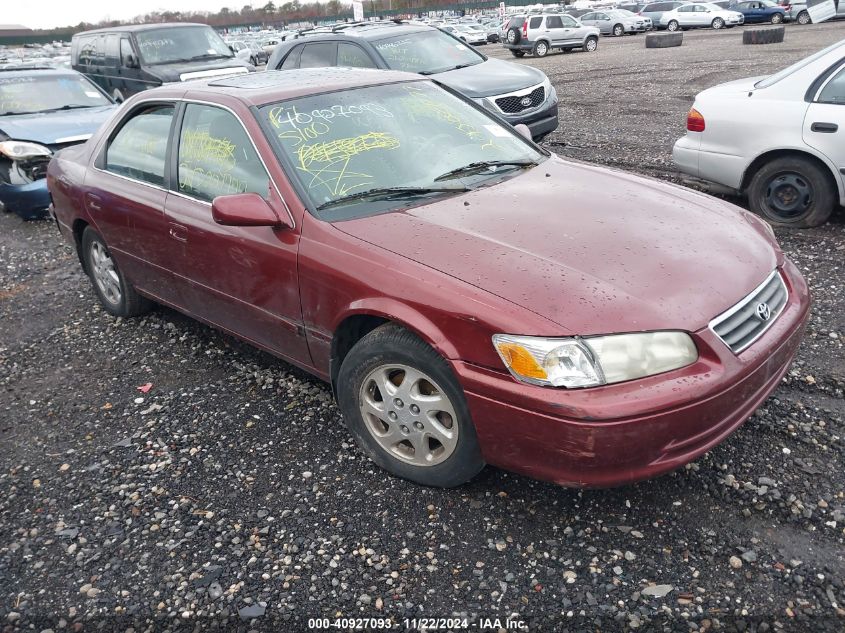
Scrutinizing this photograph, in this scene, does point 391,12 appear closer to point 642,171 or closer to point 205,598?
point 642,171

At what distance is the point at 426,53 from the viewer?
360 inches

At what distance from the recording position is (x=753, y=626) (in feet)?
7.50

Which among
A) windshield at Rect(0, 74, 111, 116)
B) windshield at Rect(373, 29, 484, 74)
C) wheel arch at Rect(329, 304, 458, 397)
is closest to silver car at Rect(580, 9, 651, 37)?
windshield at Rect(373, 29, 484, 74)

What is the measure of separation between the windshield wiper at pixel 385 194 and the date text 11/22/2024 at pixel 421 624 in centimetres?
172

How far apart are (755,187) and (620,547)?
4.20 metres

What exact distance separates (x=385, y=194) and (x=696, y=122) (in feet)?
12.8

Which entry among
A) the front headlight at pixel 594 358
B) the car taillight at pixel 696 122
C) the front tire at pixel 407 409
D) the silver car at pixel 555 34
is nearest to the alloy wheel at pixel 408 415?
the front tire at pixel 407 409

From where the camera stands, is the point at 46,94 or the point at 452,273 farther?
the point at 46,94

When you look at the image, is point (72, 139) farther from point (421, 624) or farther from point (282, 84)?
point (421, 624)

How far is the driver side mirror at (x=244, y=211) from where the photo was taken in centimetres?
310

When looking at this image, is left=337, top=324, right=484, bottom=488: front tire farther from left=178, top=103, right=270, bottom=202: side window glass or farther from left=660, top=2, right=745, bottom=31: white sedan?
left=660, top=2, right=745, bottom=31: white sedan

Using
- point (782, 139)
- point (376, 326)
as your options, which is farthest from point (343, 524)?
point (782, 139)

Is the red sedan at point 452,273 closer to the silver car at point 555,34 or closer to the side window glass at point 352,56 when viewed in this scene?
the side window glass at point 352,56

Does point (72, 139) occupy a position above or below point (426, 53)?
below
